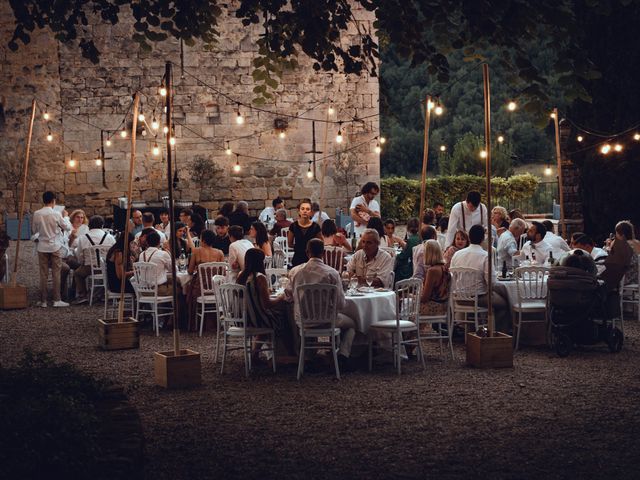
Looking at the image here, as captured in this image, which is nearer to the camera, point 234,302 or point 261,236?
point 234,302

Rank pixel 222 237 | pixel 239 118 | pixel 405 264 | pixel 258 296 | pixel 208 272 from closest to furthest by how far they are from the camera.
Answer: pixel 258 296
pixel 405 264
pixel 208 272
pixel 222 237
pixel 239 118

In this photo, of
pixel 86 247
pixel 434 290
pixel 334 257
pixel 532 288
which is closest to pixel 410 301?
pixel 434 290

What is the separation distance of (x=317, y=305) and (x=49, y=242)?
217 inches

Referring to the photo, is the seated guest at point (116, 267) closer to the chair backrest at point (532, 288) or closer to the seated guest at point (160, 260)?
the seated guest at point (160, 260)

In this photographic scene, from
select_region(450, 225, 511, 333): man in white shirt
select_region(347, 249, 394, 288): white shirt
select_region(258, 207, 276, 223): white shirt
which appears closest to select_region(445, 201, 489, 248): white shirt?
select_region(450, 225, 511, 333): man in white shirt

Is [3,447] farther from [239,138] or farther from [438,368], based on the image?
[239,138]

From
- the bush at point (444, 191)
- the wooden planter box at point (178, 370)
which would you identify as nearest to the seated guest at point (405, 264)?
the wooden planter box at point (178, 370)

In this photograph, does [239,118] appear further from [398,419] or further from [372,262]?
[398,419]

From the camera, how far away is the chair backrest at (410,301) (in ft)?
22.8

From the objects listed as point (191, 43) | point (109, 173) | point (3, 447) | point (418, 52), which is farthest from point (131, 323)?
point (109, 173)

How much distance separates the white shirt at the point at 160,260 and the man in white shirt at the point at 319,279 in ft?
8.67

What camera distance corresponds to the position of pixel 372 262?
317 inches

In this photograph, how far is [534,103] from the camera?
4746 millimetres

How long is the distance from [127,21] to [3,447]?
1578cm
